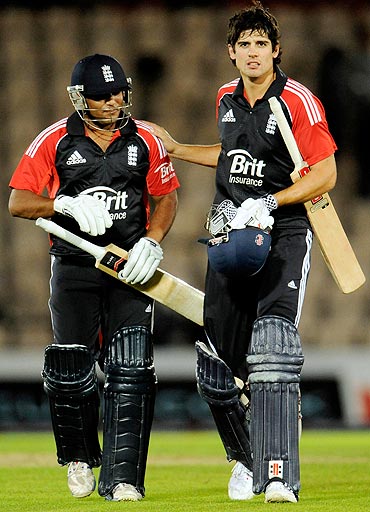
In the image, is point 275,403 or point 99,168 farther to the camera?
point 99,168

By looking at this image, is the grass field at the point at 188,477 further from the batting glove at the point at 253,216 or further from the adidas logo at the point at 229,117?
the adidas logo at the point at 229,117

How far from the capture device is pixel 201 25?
41.4 feet

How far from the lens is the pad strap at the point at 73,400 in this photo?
177 inches

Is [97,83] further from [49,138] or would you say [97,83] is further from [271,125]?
[271,125]

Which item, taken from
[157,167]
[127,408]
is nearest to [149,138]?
[157,167]

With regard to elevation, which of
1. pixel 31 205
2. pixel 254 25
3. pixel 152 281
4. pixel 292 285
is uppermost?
pixel 254 25

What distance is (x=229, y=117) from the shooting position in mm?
4371

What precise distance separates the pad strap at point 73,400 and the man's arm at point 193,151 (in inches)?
32.4

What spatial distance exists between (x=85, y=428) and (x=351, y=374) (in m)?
5.68

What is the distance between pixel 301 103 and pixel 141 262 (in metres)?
0.78

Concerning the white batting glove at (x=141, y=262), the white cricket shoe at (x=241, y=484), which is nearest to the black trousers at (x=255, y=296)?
the white batting glove at (x=141, y=262)

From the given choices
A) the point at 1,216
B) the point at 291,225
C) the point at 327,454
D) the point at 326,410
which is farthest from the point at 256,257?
the point at 1,216

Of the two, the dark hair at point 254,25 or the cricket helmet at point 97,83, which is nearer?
the dark hair at point 254,25

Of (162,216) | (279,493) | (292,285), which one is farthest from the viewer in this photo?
(162,216)
